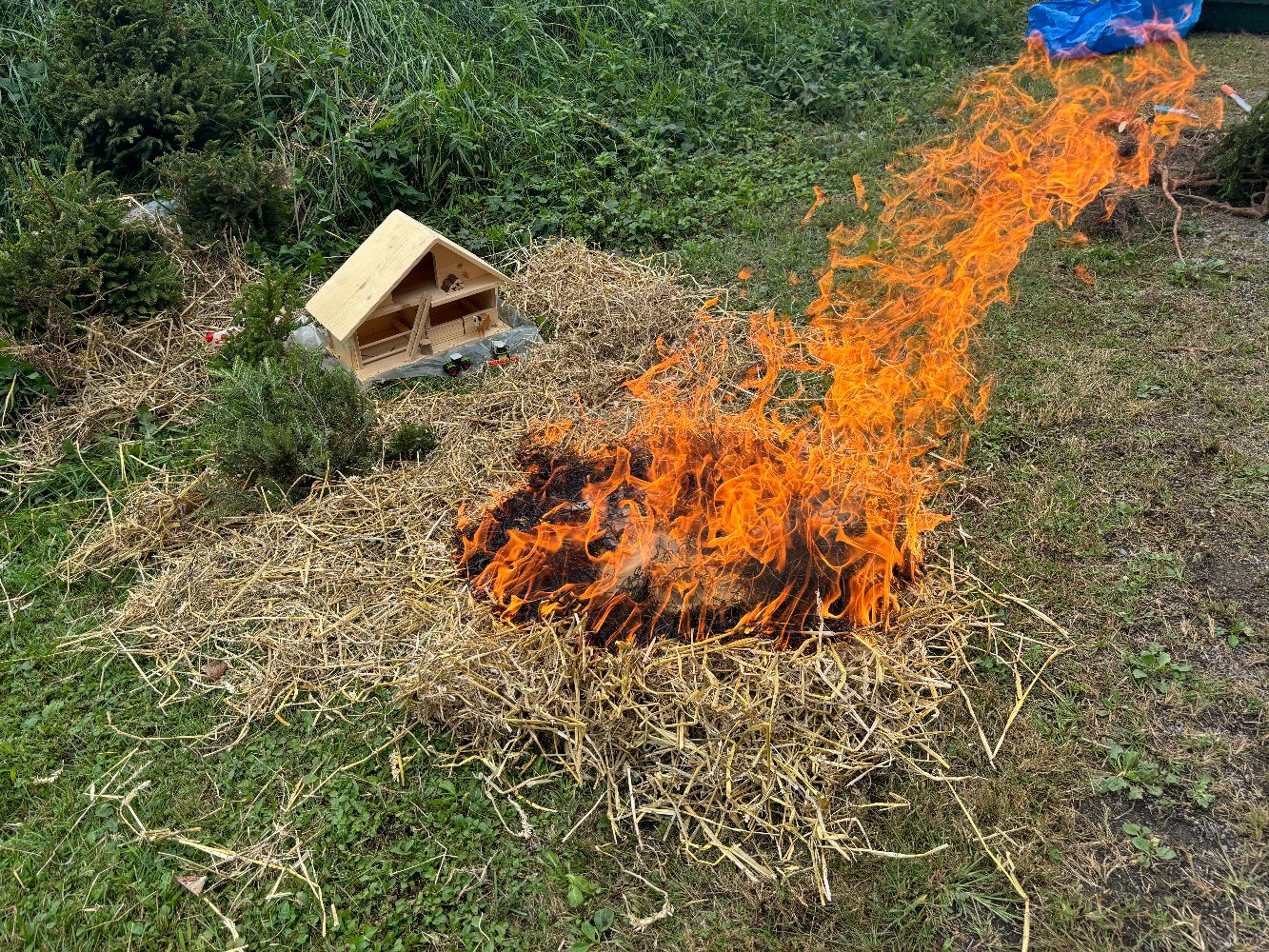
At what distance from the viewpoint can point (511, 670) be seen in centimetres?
340

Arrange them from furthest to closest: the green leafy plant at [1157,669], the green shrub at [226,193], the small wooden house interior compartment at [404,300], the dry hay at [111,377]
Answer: the green shrub at [226,193] → the dry hay at [111,377] → the small wooden house interior compartment at [404,300] → the green leafy plant at [1157,669]

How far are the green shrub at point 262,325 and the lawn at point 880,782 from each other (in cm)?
63

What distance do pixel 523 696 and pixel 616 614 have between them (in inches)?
19.5

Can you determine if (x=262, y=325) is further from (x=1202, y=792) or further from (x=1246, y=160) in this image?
(x=1246, y=160)

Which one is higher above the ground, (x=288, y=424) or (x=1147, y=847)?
(x=288, y=424)

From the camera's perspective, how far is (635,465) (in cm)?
423

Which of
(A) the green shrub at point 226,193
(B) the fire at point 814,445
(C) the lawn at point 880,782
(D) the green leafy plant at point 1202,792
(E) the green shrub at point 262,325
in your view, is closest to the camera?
(C) the lawn at point 880,782

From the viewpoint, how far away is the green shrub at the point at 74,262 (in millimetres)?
5129

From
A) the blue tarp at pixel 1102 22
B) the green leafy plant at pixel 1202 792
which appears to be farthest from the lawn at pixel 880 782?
the blue tarp at pixel 1102 22

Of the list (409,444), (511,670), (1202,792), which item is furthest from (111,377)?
(1202,792)

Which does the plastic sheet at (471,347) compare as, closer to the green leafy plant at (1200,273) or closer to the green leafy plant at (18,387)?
the green leafy plant at (18,387)

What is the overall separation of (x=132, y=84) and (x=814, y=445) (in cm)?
514

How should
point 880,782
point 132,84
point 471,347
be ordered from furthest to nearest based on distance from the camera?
1. point 132,84
2. point 471,347
3. point 880,782

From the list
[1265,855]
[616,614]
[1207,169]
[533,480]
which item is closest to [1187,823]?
[1265,855]
